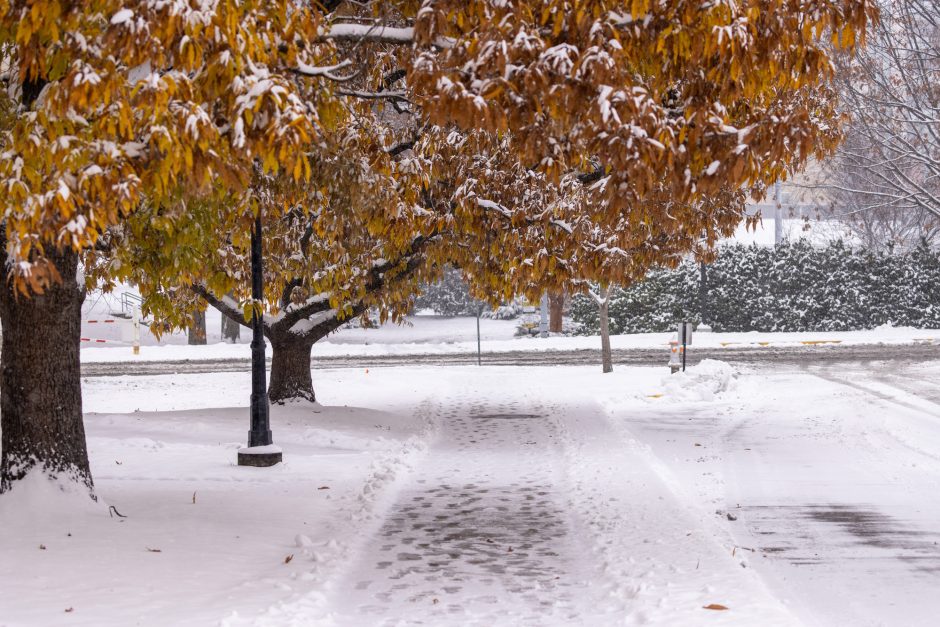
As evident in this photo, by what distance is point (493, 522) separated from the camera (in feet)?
28.8

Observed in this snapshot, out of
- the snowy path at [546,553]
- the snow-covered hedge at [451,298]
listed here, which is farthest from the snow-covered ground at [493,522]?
the snow-covered hedge at [451,298]

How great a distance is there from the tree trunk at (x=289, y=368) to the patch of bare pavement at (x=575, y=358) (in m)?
11.2

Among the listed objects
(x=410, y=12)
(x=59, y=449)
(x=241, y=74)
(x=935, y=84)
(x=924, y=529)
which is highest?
(x=935, y=84)

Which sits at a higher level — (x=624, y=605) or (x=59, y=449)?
(x=59, y=449)

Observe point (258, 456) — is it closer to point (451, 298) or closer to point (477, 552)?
point (477, 552)

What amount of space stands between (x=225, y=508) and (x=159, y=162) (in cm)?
472

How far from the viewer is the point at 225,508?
9.09 metres

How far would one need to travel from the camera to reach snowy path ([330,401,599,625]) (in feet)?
20.6

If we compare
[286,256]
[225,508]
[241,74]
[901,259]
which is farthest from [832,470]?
[901,259]

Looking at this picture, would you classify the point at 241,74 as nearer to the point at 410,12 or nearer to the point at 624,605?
the point at 410,12

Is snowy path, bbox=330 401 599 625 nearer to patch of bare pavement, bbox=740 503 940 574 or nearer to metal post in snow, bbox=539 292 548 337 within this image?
patch of bare pavement, bbox=740 503 940 574

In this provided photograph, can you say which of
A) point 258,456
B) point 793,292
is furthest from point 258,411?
A: point 793,292

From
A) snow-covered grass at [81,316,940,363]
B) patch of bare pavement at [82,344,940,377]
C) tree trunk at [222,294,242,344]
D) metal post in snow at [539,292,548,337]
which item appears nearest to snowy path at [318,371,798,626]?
patch of bare pavement at [82,344,940,377]

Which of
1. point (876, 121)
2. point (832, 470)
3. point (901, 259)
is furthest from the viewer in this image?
point (901, 259)
